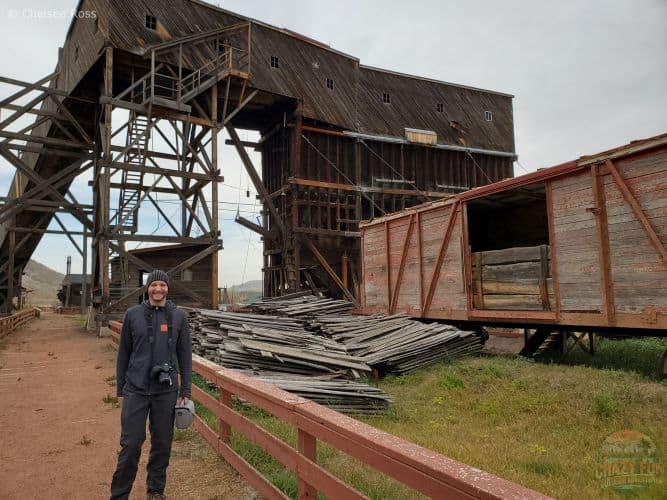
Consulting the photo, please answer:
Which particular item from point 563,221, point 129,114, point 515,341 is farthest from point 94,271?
point 563,221

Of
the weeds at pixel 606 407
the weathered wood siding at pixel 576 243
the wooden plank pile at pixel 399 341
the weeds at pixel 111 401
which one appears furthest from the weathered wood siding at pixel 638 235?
the weeds at pixel 111 401

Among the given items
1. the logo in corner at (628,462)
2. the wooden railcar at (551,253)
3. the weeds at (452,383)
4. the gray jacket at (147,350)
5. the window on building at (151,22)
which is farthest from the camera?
the window on building at (151,22)

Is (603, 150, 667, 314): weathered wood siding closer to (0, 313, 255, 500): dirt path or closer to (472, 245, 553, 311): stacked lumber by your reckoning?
(472, 245, 553, 311): stacked lumber

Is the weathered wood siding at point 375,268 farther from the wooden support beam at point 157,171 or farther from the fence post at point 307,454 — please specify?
the fence post at point 307,454

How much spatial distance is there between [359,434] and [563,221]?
764 centimetres

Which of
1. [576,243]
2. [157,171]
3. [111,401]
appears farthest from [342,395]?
[157,171]

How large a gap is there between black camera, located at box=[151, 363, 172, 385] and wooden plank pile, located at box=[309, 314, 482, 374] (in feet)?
18.9

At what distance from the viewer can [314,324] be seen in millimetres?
12008

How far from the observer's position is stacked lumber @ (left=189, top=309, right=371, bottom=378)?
333 inches

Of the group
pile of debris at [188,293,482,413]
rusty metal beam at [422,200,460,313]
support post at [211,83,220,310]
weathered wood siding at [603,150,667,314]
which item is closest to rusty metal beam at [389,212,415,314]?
pile of debris at [188,293,482,413]

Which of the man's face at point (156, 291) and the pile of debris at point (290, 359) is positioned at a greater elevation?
the man's face at point (156, 291)

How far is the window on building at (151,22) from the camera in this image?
1936cm

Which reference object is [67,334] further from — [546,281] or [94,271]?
[546,281]

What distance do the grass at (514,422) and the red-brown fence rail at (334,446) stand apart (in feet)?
1.64
